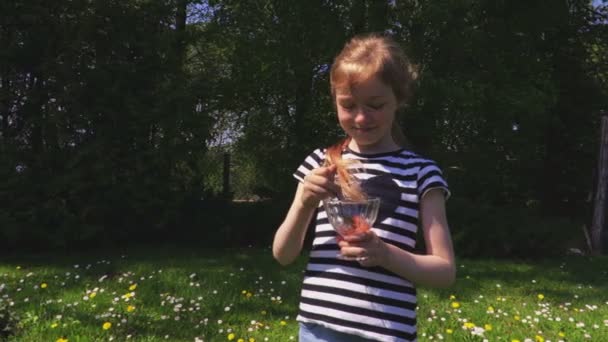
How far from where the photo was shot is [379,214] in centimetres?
172

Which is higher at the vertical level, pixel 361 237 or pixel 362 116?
pixel 362 116

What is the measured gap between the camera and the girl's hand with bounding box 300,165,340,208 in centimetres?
158

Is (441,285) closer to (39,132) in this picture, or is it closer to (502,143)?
(39,132)

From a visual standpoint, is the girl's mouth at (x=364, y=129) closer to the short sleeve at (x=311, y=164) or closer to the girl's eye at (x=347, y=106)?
the girl's eye at (x=347, y=106)

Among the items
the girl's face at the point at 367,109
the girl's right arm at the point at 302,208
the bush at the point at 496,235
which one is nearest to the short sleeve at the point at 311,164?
the girl's right arm at the point at 302,208

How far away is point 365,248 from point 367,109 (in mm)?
489

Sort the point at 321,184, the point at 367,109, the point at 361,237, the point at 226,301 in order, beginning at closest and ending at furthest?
1. the point at 361,237
2. the point at 321,184
3. the point at 367,109
4. the point at 226,301

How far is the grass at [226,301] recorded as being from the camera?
409cm

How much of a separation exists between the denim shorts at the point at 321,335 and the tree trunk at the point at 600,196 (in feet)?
30.9

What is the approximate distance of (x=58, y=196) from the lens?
795 cm

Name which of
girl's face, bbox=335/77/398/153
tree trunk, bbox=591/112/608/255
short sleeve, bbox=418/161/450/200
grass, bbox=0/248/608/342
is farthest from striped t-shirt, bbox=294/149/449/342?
tree trunk, bbox=591/112/608/255

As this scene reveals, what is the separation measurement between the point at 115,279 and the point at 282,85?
6.61m

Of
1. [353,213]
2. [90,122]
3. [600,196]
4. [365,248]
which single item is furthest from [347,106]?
[600,196]

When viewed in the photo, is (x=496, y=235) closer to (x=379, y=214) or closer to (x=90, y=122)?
(x=90, y=122)
